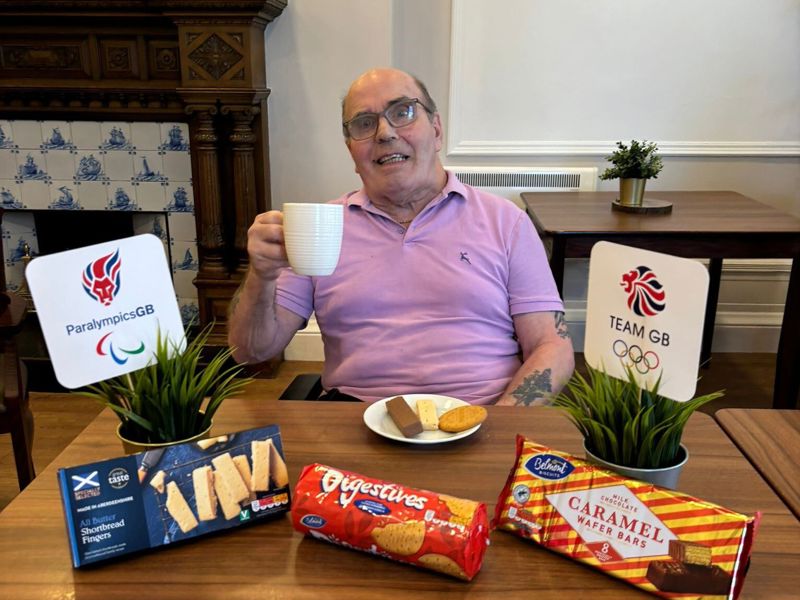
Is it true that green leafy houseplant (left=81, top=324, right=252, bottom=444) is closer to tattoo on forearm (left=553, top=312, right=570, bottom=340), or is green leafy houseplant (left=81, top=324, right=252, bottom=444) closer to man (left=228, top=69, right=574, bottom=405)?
man (left=228, top=69, right=574, bottom=405)

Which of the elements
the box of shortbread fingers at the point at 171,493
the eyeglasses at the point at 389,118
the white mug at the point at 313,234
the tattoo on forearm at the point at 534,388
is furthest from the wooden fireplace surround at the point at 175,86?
the box of shortbread fingers at the point at 171,493

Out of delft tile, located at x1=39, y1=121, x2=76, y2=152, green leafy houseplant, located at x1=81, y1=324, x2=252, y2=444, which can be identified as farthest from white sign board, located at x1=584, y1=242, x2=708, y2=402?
delft tile, located at x1=39, y1=121, x2=76, y2=152

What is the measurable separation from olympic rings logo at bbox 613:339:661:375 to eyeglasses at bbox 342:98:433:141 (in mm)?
970

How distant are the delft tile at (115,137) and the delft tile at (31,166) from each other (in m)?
0.30

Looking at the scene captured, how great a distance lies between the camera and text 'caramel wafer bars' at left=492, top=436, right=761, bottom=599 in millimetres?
673

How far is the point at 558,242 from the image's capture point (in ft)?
7.51

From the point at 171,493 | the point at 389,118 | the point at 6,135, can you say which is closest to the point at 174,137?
the point at 6,135

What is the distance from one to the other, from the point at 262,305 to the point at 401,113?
22.8 inches

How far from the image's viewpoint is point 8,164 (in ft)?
10.6

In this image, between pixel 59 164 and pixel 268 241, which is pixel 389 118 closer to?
pixel 268 241

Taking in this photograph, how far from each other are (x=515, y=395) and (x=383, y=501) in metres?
0.71

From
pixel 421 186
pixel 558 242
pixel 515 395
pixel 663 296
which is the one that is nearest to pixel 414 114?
pixel 421 186

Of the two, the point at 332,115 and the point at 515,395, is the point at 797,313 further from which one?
the point at 332,115

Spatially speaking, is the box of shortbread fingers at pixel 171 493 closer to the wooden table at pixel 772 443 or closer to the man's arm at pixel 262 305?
the man's arm at pixel 262 305
